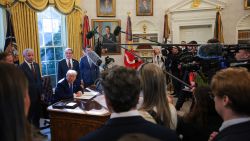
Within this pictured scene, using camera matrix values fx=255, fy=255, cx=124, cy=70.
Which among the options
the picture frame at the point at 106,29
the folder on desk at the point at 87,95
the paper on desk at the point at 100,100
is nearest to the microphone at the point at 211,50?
the paper on desk at the point at 100,100

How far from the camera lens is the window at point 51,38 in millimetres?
7398

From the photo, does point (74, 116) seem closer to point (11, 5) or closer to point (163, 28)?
point (11, 5)

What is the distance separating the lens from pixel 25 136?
1082 mm

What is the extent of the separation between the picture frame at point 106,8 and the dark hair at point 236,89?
775 centimetres

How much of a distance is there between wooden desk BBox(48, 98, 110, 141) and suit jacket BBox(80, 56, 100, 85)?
2.39 metres

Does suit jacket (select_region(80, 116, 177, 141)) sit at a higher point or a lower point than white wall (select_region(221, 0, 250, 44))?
lower

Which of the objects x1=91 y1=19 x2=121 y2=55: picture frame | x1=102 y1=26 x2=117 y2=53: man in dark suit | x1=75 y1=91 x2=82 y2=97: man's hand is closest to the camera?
x1=75 y1=91 x2=82 y2=97: man's hand

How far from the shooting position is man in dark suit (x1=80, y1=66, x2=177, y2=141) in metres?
1.29

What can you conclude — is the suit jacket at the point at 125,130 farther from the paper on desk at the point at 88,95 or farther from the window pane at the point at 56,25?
the window pane at the point at 56,25

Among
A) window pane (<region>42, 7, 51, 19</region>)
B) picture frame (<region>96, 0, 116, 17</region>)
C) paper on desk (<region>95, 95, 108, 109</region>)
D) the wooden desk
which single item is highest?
picture frame (<region>96, 0, 116, 17</region>)

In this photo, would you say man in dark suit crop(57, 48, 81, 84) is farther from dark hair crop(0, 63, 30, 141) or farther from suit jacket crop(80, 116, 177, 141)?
dark hair crop(0, 63, 30, 141)

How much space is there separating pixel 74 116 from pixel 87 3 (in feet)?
19.0

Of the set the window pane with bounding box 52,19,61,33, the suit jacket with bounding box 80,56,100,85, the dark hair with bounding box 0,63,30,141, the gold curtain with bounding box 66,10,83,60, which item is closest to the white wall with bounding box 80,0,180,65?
the gold curtain with bounding box 66,10,83,60

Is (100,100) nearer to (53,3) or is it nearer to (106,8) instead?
(53,3)
